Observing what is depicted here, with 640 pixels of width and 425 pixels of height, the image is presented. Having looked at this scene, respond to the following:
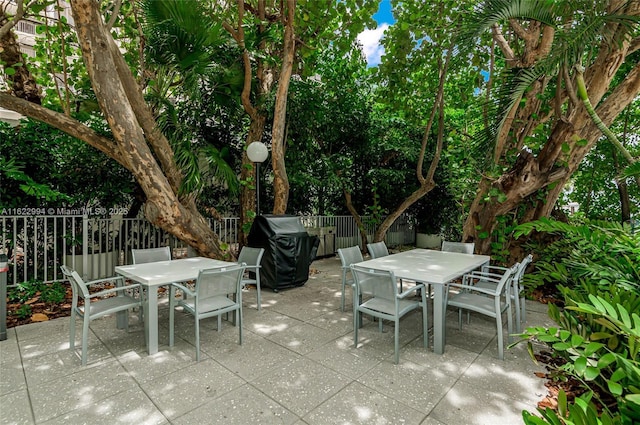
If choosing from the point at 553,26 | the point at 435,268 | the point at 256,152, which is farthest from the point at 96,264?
the point at 553,26

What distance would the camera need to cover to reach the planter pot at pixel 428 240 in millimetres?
10586

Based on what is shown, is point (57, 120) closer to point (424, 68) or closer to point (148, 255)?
point (148, 255)

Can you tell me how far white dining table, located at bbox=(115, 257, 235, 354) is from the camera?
114 inches

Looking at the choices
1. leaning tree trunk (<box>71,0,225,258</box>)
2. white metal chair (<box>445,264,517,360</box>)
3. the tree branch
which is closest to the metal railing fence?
leaning tree trunk (<box>71,0,225,258</box>)

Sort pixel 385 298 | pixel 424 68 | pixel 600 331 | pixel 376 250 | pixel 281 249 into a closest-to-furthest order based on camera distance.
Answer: pixel 600 331 < pixel 385 298 < pixel 376 250 < pixel 281 249 < pixel 424 68

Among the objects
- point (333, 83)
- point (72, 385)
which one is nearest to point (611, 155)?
point (333, 83)

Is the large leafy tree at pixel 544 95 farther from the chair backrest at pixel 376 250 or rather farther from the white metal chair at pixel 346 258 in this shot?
the white metal chair at pixel 346 258

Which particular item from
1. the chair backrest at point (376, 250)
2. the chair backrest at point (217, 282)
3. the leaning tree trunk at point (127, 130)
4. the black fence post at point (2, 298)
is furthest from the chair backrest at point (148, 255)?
the chair backrest at point (376, 250)

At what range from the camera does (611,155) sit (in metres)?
6.23

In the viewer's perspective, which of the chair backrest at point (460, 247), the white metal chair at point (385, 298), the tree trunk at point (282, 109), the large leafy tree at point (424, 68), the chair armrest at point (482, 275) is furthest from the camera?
the large leafy tree at point (424, 68)

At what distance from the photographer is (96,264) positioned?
5324 mm

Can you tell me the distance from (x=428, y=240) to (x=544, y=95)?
257 inches

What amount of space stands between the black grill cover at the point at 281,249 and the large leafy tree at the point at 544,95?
3.07 meters

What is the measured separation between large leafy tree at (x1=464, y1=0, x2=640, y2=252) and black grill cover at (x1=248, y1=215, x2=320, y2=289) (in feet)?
10.1
